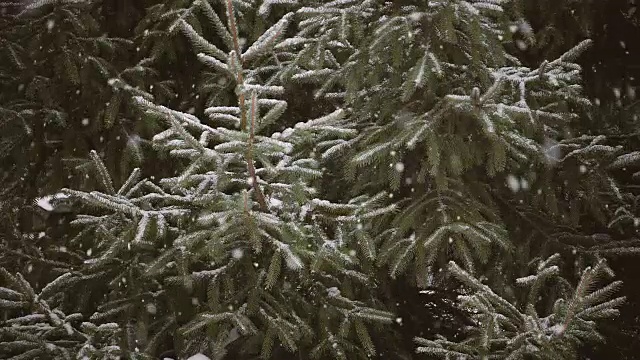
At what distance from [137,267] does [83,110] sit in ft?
5.17

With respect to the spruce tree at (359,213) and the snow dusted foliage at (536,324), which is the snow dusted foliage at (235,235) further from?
the snow dusted foliage at (536,324)

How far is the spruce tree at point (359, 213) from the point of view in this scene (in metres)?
2.64

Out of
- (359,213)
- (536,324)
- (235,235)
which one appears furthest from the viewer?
(359,213)

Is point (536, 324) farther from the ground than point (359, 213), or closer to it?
closer to it

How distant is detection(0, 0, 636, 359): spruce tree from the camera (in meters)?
2.64

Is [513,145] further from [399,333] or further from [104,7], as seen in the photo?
[104,7]

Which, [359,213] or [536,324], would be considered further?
[359,213]

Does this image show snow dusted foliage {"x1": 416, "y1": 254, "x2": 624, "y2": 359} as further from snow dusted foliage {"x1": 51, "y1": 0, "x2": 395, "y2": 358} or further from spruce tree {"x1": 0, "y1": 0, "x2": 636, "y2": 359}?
snow dusted foliage {"x1": 51, "y1": 0, "x2": 395, "y2": 358}

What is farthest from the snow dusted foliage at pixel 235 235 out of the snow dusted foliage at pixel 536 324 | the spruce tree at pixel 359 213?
the snow dusted foliage at pixel 536 324

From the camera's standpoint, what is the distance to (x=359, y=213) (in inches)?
122

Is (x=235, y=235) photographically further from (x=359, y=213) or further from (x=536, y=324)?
(x=536, y=324)

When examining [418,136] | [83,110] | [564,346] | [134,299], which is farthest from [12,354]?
[564,346]

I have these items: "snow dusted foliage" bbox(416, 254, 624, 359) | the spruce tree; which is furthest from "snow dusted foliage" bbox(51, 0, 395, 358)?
"snow dusted foliage" bbox(416, 254, 624, 359)

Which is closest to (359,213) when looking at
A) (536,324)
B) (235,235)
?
(235,235)
